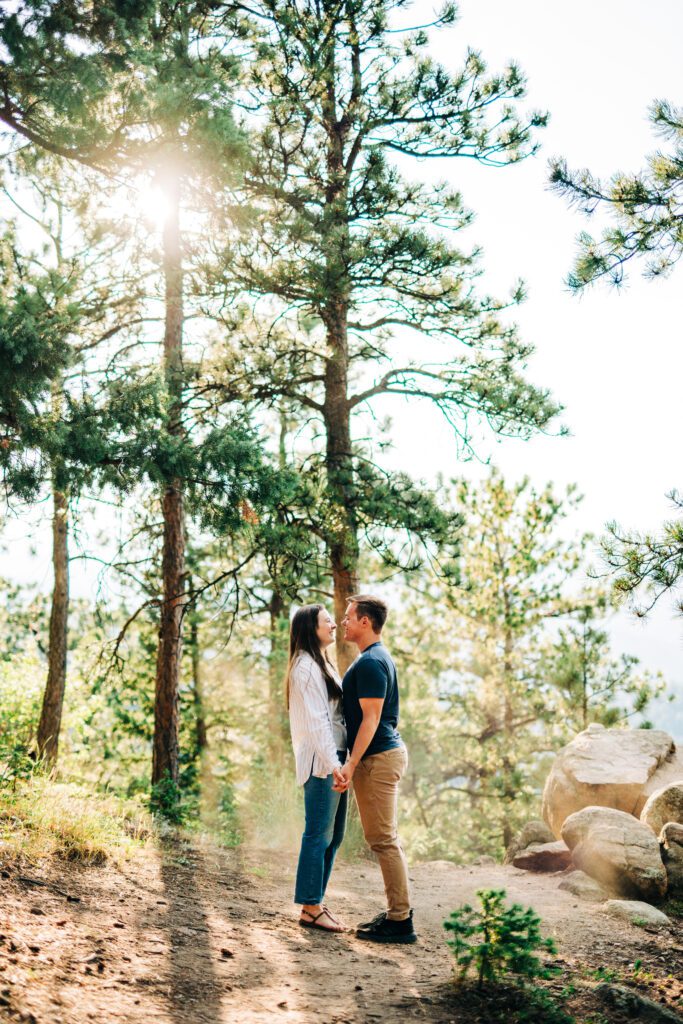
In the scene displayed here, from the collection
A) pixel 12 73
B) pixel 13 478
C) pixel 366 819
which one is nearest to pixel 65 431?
pixel 13 478

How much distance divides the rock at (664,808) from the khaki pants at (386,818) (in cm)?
411

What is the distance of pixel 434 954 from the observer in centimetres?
450

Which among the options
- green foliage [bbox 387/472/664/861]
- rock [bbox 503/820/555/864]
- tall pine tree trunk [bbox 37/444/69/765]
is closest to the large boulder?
rock [bbox 503/820/555/864]

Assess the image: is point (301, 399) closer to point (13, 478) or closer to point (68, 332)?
point (68, 332)

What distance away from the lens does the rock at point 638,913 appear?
5891mm

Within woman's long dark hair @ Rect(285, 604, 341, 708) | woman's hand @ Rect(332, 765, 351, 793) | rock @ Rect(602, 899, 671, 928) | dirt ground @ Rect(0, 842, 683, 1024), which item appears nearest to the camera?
dirt ground @ Rect(0, 842, 683, 1024)

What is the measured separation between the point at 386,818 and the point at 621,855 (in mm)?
3502

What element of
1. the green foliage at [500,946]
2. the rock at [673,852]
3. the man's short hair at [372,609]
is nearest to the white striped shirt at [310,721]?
the man's short hair at [372,609]

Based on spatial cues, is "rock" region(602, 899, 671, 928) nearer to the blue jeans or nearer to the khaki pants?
the khaki pants

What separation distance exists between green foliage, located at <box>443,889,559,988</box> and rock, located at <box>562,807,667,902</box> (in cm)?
381

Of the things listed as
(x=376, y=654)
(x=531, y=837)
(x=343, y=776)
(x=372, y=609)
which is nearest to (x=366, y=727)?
(x=343, y=776)

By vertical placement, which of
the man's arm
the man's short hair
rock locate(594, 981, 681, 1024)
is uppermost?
the man's short hair

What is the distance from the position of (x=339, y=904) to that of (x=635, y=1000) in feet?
11.0

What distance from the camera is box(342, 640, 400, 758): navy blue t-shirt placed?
15.1ft
